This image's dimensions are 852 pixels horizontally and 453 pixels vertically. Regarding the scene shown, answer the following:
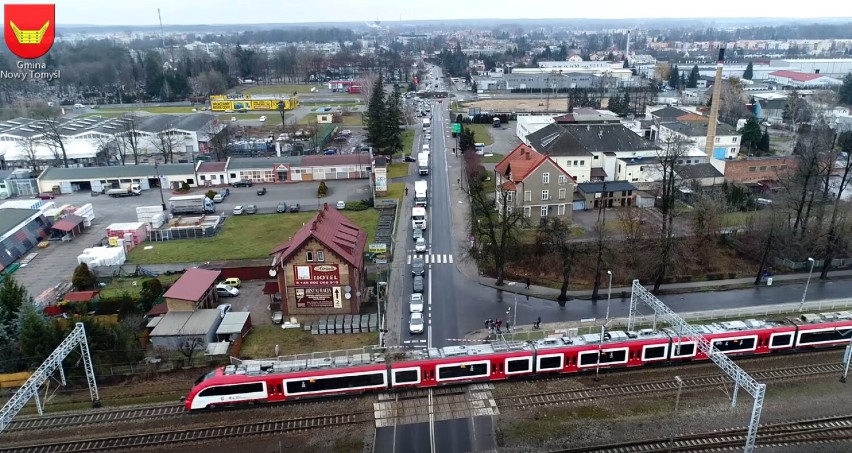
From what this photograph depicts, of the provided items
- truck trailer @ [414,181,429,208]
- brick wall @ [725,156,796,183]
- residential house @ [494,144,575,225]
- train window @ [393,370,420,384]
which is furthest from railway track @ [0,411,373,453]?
brick wall @ [725,156,796,183]

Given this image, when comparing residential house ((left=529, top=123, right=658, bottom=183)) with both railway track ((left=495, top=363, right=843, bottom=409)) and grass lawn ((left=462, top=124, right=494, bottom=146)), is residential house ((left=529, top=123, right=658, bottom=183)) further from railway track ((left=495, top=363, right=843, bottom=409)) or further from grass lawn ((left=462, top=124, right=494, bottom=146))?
railway track ((left=495, top=363, right=843, bottom=409))

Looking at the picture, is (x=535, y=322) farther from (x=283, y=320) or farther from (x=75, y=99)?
(x=75, y=99)

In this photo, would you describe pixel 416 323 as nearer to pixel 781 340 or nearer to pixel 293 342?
pixel 293 342

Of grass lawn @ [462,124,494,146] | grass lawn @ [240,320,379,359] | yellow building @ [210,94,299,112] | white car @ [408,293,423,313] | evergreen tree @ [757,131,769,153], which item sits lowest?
grass lawn @ [240,320,379,359]

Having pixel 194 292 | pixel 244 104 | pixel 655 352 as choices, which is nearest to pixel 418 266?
pixel 194 292

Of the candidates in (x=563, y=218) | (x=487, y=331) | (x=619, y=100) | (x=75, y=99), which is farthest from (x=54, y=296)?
(x=75, y=99)
